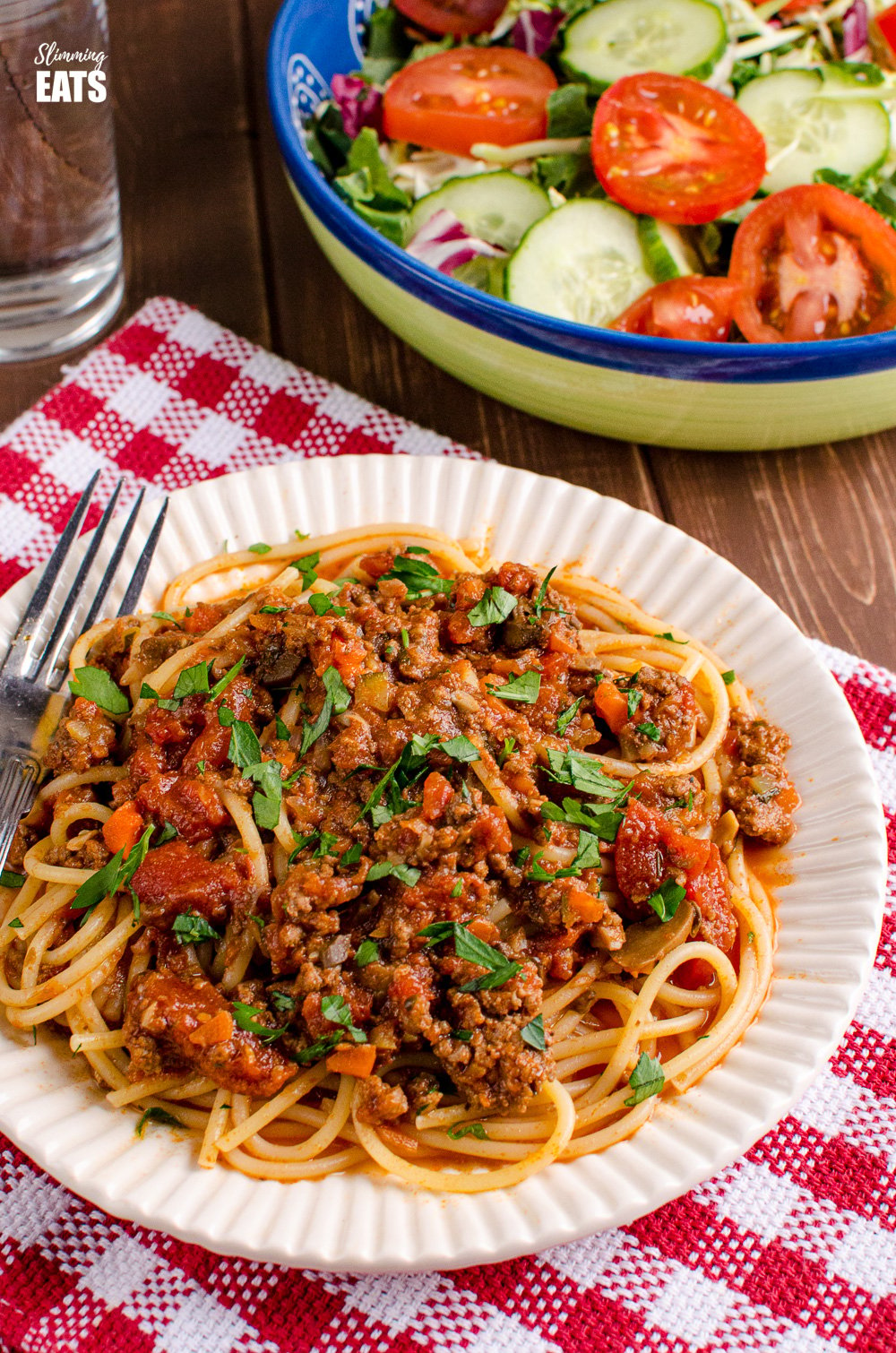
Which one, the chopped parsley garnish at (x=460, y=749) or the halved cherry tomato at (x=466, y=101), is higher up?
the halved cherry tomato at (x=466, y=101)

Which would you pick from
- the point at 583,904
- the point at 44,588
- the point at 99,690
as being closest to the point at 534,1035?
the point at 583,904

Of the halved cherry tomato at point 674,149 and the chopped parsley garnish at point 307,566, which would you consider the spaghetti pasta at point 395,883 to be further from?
the halved cherry tomato at point 674,149

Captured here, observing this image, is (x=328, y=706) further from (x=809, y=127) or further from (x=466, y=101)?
(x=809, y=127)

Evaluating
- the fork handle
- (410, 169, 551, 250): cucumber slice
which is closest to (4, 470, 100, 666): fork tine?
the fork handle

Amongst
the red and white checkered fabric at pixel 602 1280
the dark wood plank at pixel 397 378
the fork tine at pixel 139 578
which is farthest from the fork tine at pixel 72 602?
the dark wood plank at pixel 397 378

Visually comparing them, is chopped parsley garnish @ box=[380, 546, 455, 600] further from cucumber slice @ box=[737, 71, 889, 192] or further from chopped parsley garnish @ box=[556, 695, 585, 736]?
cucumber slice @ box=[737, 71, 889, 192]
